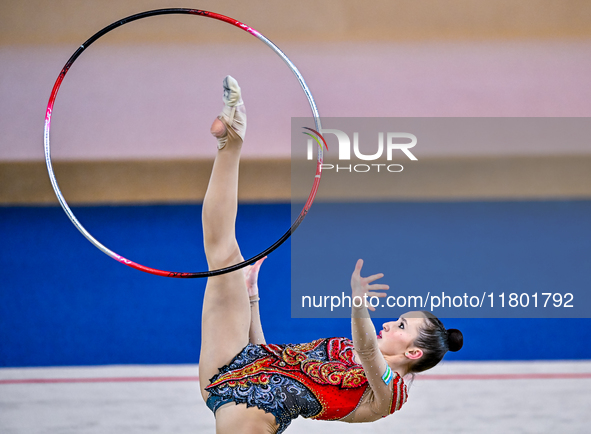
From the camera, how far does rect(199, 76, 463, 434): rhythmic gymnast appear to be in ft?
4.91

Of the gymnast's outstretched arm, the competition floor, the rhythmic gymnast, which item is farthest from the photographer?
the competition floor

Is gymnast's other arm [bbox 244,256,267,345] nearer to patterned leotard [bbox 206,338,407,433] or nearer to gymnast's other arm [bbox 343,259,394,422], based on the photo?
patterned leotard [bbox 206,338,407,433]

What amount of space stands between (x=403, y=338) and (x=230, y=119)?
0.74m

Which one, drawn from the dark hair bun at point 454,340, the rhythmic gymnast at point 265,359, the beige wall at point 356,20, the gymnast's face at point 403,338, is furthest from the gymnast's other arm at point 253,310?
the beige wall at point 356,20

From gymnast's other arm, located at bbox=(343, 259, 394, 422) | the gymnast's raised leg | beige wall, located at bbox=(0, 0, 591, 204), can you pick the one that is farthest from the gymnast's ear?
beige wall, located at bbox=(0, 0, 591, 204)

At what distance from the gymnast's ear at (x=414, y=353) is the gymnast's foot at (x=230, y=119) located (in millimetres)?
722

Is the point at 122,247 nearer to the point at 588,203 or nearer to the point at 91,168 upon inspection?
the point at 91,168

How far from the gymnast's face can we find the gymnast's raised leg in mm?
387

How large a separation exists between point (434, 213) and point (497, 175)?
1.32 feet

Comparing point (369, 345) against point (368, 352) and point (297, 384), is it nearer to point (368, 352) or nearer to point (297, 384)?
point (368, 352)

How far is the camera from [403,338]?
1.60 meters

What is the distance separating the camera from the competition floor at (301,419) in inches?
87.2

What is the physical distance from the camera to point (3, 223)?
124 inches

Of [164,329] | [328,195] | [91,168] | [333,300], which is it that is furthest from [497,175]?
[91,168]
